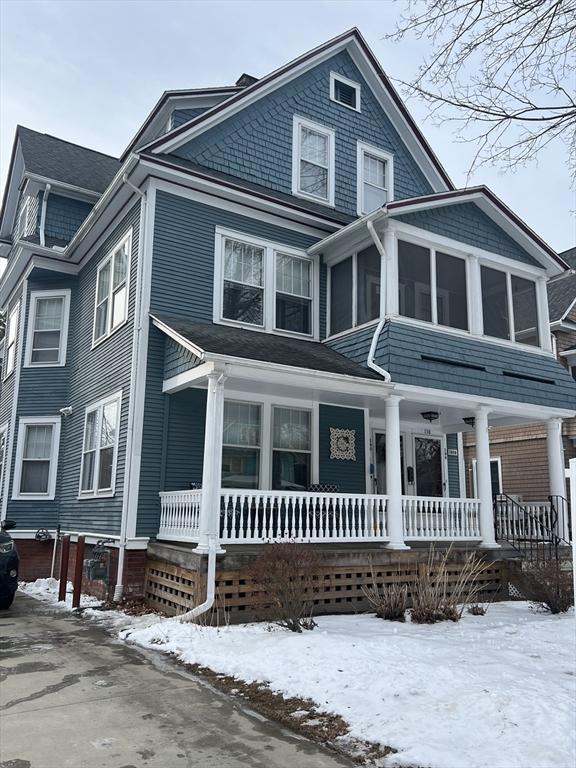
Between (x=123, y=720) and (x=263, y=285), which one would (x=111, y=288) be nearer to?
(x=263, y=285)

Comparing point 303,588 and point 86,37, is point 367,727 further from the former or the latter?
point 86,37

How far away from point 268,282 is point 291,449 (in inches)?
125

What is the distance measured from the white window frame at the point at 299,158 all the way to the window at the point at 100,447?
19.3 feet

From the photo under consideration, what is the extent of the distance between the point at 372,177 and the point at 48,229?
25.1ft

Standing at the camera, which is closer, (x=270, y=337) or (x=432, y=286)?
(x=432, y=286)

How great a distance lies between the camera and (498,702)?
455 cm

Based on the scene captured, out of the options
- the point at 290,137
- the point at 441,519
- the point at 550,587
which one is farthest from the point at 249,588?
the point at 290,137

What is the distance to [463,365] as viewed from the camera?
11.3 meters

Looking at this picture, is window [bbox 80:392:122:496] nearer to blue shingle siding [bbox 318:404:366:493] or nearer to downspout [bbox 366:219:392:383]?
blue shingle siding [bbox 318:404:366:493]

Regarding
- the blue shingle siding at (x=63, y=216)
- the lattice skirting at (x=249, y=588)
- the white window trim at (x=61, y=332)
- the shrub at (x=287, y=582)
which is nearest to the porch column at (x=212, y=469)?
the lattice skirting at (x=249, y=588)

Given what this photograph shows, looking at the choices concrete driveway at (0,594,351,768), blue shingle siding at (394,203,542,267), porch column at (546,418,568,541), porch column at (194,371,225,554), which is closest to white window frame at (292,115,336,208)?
blue shingle siding at (394,203,542,267)

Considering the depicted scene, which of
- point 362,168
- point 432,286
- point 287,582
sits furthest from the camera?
point 362,168

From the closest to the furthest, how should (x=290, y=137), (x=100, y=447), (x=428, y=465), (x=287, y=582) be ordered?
1. (x=287, y=582)
2. (x=100, y=447)
3. (x=290, y=137)
4. (x=428, y=465)

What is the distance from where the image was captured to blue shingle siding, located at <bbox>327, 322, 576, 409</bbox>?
10562 mm
